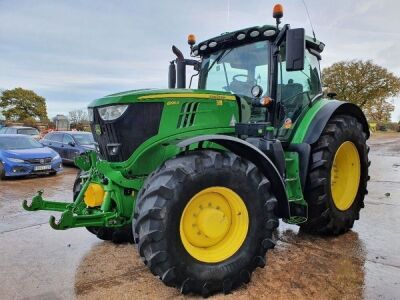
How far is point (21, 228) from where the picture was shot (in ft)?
17.4

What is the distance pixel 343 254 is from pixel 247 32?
2.82m

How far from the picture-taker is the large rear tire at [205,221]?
9.29 feet

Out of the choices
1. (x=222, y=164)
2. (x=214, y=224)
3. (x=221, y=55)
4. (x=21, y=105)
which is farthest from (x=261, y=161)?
(x=21, y=105)

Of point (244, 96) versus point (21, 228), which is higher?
point (244, 96)

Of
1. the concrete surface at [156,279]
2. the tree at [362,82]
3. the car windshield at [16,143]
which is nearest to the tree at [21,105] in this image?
the tree at [362,82]

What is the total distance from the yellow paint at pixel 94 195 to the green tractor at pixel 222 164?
0.01 metres

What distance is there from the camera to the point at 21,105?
53844 mm

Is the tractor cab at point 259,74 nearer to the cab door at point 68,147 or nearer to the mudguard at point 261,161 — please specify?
the mudguard at point 261,161

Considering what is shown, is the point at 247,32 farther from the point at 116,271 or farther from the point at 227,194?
the point at 116,271

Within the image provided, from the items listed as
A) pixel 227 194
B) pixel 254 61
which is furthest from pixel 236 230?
pixel 254 61

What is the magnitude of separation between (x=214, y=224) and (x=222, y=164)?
54 centimetres

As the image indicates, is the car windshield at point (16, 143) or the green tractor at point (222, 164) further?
the car windshield at point (16, 143)

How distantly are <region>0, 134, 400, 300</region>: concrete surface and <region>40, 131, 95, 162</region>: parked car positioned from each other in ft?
27.5

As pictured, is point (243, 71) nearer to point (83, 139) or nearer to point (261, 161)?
point (261, 161)
